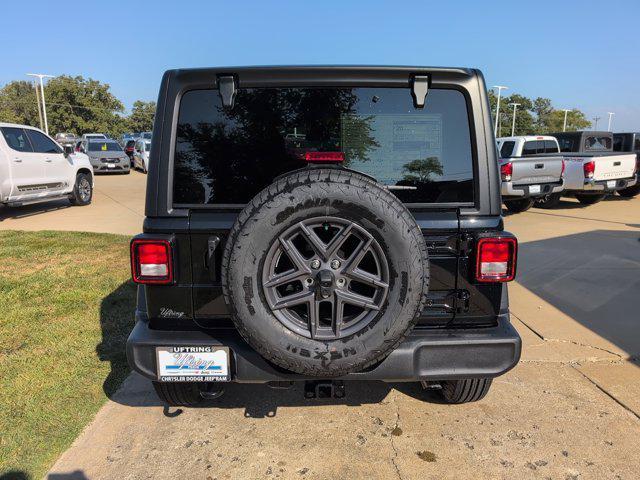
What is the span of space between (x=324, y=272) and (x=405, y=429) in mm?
1292

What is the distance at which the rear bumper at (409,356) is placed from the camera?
2393 mm

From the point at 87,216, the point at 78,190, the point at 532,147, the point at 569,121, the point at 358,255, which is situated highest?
the point at 569,121

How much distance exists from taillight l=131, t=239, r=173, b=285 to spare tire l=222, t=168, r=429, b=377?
409 millimetres

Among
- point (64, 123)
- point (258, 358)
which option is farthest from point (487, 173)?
point (64, 123)

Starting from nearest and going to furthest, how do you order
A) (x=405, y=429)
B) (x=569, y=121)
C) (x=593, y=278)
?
(x=405, y=429) → (x=593, y=278) → (x=569, y=121)

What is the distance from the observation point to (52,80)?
5959cm

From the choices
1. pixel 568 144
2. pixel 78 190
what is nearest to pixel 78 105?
pixel 78 190

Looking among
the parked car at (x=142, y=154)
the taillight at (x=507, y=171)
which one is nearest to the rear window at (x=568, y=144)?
the taillight at (x=507, y=171)

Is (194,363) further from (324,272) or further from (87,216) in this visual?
(87,216)

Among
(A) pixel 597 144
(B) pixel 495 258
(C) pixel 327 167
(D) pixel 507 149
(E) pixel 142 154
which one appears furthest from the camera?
(E) pixel 142 154

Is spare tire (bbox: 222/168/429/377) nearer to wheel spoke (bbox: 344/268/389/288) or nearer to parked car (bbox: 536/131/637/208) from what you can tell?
wheel spoke (bbox: 344/268/389/288)

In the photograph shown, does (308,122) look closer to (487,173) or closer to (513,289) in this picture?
(487,173)

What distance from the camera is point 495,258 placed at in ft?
7.94

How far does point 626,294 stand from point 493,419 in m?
3.34
